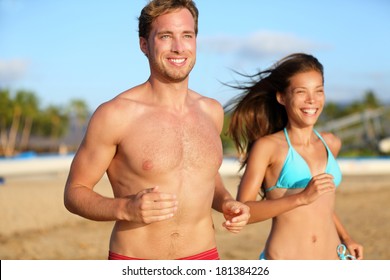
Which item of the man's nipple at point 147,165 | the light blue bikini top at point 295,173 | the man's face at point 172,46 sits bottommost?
the man's nipple at point 147,165

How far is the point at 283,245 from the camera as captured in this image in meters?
3.81

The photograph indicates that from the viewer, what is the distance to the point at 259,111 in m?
4.42

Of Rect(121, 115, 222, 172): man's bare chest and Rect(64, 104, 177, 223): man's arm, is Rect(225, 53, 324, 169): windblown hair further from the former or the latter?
Rect(64, 104, 177, 223): man's arm

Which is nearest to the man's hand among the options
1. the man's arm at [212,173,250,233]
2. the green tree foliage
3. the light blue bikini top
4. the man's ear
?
the man's arm at [212,173,250,233]

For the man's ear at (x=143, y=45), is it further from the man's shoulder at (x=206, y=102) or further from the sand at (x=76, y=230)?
the sand at (x=76, y=230)

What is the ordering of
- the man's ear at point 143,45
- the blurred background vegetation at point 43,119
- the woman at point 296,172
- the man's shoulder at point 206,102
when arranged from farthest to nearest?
the blurred background vegetation at point 43,119 < the woman at point 296,172 < the man's shoulder at point 206,102 < the man's ear at point 143,45

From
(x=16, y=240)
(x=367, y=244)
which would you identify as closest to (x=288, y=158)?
(x=367, y=244)

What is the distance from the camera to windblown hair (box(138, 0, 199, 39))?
290cm

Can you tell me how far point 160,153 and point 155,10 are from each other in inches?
27.4

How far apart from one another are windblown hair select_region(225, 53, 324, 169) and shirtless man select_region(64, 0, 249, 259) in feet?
4.18

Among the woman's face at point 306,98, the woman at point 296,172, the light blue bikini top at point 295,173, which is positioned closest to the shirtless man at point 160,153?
the woman at point 296,172

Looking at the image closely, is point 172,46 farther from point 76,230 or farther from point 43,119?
point 43,119

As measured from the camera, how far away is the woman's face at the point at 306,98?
12.7 ft

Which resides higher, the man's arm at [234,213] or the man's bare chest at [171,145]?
the man's bare chest at [171,145]
